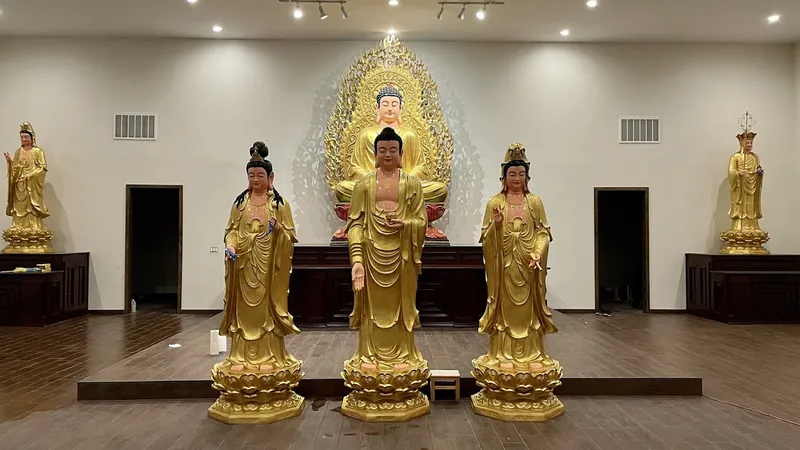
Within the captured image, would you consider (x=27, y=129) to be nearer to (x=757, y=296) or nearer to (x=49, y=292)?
(x=49, y=292)

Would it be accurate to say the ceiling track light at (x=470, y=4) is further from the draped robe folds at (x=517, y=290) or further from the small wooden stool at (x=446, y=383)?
the small wooden stool at (x=446, y=383)

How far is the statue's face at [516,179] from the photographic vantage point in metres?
3.46

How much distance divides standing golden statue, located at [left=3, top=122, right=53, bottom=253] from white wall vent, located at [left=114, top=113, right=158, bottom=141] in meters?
1.01

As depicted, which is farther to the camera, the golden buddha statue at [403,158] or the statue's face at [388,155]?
the golden buddha statue at [403,158]

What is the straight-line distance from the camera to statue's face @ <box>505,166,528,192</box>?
3.46 m

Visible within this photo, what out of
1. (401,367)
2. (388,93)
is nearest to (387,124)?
(388,93)

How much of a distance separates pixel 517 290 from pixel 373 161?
371 centimetres

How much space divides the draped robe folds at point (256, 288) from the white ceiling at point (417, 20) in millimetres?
4206

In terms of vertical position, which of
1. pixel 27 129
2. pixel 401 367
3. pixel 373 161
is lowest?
pixel 401 367

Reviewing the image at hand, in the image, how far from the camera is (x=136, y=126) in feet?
24.7

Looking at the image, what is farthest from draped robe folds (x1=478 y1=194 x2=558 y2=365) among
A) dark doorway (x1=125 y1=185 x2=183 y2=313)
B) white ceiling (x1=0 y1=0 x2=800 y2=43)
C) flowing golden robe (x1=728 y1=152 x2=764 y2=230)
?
dark doorway (x1=125 y1=185 x2=183 y2=313)

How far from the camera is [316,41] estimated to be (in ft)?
25.3

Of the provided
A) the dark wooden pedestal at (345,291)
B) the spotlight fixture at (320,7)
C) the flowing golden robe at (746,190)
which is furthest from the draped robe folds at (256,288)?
the flowing golden robe at (746,190)

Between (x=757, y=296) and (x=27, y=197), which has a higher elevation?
(x=27, y=197)
